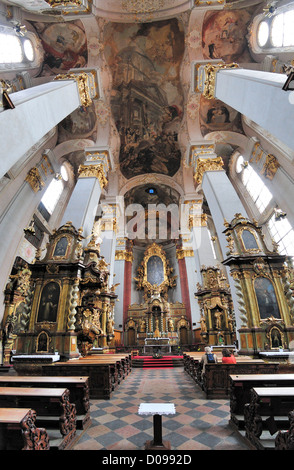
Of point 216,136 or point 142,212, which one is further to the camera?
point 142,212

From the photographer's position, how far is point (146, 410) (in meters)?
2.18

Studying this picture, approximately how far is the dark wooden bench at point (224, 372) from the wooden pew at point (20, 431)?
368cm

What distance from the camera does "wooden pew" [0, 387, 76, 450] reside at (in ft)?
7.77

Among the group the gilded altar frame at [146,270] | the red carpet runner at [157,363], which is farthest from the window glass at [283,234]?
the gilded altar frame at [146,270]

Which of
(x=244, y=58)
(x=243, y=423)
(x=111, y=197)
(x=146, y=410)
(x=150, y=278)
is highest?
(x=244, y=58)

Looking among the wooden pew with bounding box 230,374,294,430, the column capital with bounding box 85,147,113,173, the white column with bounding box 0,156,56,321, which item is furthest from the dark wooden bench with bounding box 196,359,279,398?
the column capital with bounding box 85,147,113,173

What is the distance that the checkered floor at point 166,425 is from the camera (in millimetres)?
2557

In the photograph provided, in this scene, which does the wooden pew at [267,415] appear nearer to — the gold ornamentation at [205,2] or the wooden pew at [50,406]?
the wooden pew at [50,406]

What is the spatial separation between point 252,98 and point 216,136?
6.83 m

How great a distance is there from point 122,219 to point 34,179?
28.4 ft

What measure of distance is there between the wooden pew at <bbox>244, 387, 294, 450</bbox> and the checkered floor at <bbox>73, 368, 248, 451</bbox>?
26cm

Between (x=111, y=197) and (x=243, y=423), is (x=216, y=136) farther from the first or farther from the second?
(x=243, y=423)
